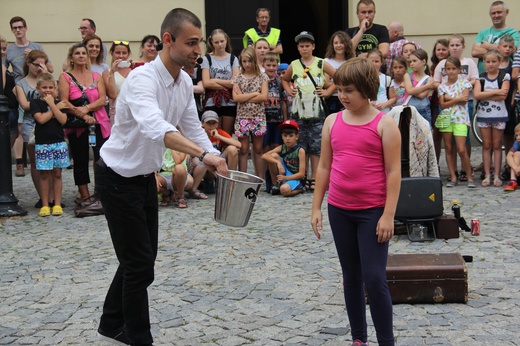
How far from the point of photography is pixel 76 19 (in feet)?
43.8

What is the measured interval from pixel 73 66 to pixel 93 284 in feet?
13.6

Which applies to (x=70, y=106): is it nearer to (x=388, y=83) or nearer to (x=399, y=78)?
(x=388, y=83)

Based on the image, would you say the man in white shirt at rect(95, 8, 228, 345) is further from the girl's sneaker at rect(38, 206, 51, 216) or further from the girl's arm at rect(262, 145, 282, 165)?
the girl's arm at rect(262, 145, 282, 165)

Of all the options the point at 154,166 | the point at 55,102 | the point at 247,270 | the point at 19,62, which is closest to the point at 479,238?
the point at 247,270

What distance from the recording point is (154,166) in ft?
14.4

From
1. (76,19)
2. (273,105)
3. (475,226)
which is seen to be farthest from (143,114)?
(76,19)

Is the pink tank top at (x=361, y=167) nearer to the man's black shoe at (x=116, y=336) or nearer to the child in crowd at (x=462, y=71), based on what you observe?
the man's black shoe at (x=116, y=336)

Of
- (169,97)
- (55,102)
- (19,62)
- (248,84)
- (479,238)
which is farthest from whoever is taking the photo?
(19,62)

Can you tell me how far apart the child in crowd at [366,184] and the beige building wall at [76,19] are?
9.55 meters

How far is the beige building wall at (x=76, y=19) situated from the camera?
13297mm

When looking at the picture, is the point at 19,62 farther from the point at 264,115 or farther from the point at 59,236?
the point at 59,236

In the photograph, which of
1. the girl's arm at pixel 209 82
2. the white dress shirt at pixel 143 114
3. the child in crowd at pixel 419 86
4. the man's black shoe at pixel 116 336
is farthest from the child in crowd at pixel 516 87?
the man's black shoe at pixel 116 336

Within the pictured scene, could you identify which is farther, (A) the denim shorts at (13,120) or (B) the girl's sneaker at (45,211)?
(A) the denim shorts at (13,120)

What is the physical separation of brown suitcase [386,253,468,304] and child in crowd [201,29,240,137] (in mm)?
5726
